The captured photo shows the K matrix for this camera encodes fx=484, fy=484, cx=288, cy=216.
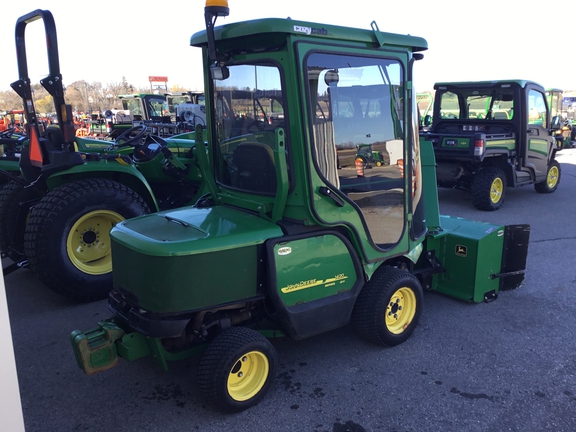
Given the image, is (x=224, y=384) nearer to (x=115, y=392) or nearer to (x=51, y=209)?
A: (x=115, y=392)

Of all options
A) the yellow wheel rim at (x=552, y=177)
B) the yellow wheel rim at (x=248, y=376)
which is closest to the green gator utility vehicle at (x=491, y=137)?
the yellow wheel rim at (x=552, y=177)

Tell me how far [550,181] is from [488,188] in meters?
2.71

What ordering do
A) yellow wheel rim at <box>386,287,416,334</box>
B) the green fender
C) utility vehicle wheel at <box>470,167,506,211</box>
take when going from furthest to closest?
utility vehicle wheel at <box>470,167,506,211</box> → the green fender → yellow wheel rim at <box>386,287,416,334</box>

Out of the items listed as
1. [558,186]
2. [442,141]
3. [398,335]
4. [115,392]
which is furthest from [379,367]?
[558,186]

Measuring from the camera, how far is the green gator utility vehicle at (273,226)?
2730 millimetres

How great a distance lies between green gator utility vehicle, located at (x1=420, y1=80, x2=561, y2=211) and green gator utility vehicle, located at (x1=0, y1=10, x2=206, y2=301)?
17.9ft

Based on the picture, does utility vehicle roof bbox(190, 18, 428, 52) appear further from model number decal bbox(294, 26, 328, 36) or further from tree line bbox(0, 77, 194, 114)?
tree line bbox(0, 77, 194, 114)

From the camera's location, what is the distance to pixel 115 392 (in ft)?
10.2

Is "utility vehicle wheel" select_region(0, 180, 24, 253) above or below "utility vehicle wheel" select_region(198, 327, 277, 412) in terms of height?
above

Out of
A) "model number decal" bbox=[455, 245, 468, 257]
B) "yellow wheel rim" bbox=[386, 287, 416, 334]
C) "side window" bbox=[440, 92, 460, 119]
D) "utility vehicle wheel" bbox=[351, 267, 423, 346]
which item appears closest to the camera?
"utility vehicle wheel" bbox=[351, 267, 423, 346]

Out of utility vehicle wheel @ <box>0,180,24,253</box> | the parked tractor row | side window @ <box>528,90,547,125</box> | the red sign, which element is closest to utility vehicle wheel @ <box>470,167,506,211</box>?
side window @ <box>528,90,547,125</box>

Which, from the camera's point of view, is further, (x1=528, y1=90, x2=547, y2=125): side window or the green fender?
(x1=528, y1=90, x2=547, y2=125): side window

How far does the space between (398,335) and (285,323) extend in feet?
3.32

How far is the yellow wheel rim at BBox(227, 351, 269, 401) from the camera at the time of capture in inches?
113
